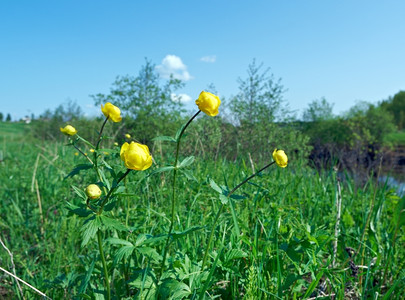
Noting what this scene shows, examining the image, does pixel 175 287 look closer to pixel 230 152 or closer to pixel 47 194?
pixel 47 194

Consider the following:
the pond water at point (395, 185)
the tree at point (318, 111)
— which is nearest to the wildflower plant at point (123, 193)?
the pond water at point (395, 185)

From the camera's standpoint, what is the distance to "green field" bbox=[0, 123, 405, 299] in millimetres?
997

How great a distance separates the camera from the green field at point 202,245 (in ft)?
3.27

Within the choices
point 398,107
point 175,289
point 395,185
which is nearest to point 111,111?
point 175,289

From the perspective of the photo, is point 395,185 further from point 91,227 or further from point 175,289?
point 91,227

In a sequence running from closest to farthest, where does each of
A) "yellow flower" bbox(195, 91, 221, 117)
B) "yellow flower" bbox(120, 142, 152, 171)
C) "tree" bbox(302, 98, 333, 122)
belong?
"yellow flower" bbox(120, 142, 152, 171) < "yellow flower" bbox(195, 91, 221, 117) < "tree" bbox(302, 98, 333, 122)

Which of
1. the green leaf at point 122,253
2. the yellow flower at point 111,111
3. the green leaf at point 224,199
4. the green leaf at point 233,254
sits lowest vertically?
the green leaf at point 233,254

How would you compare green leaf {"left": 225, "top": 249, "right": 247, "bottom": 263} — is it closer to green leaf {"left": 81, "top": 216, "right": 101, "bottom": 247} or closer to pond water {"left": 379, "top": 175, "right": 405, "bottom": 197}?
green leaf {"left": 81, "top": 216, "right": 101, "bottom": 247}

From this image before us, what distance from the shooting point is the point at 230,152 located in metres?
3.56

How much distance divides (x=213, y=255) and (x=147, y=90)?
586 centimetres

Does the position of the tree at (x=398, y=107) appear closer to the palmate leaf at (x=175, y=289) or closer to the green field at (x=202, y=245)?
the green field at (x=202, y=245)

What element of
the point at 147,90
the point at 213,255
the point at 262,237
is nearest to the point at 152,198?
the point at 262,237

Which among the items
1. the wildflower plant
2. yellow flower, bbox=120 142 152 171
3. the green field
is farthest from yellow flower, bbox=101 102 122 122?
yellow flower, bbox=120 142 152 171

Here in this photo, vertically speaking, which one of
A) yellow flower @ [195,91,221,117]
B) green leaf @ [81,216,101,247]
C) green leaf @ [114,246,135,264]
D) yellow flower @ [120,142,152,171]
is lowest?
green leaf @ [114,246,135,264]
